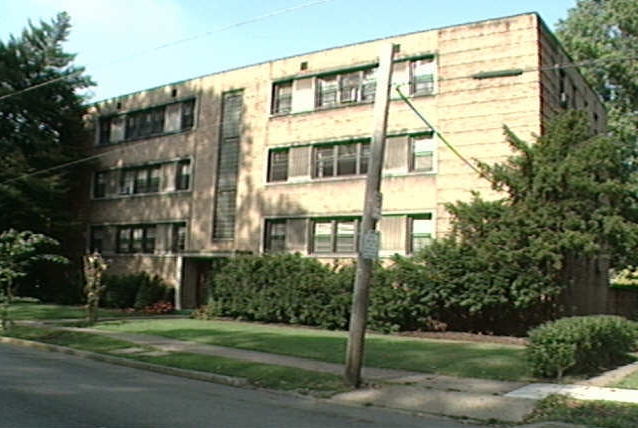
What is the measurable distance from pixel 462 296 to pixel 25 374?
12.3 m

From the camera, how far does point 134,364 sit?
13.2 metres

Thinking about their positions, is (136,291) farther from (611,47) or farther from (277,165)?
(611,47)

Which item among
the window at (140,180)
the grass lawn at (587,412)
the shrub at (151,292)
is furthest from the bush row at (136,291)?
the grass lawn at (587,412)

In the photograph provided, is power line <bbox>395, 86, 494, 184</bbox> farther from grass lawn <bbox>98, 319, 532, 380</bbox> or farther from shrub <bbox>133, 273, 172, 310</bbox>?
shrub <bbox>133, 273, 172, 310</bbox>

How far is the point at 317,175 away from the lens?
25.2 m

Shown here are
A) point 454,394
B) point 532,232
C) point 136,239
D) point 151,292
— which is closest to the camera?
point 454,394

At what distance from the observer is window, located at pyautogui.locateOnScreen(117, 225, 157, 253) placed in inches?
1225

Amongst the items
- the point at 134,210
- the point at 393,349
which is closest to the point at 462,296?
the point at 393,349

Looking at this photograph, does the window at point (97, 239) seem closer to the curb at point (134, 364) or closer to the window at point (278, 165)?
the window at point (278, 165)

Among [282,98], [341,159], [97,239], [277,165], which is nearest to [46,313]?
[97,239]

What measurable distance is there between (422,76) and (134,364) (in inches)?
584

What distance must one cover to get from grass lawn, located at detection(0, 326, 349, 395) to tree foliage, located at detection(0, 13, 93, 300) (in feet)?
56.4

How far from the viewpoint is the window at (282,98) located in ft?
87.1

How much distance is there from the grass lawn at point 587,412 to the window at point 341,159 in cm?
1542
